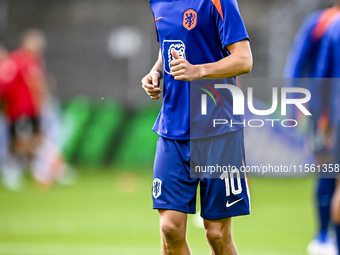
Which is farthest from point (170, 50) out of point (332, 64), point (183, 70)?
point (332, 64)

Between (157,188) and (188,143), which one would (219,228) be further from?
(188,143)

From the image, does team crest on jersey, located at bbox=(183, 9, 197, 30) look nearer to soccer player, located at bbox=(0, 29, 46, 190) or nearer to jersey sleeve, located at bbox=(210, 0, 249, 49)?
jersey sleeve, located at bbox=(210, 0, 249, 49)

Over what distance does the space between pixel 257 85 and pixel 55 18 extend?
8.74 meters

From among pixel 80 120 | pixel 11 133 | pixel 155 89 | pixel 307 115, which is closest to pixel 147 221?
pixel 307 115

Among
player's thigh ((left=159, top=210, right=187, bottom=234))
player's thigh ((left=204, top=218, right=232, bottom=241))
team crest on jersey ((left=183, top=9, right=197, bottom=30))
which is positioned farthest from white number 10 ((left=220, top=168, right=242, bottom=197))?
team crest on jersey ((left=183, top=9, right=197, bottom=30))

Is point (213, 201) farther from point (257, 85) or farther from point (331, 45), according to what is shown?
point (257, 85)

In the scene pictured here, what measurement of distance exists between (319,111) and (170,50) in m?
2.40

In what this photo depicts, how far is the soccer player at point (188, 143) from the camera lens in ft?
11.6

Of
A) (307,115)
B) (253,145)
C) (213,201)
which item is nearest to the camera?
(213,201)

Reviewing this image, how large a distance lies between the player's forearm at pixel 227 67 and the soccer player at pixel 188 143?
0.09 meters

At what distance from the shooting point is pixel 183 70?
3.33 m

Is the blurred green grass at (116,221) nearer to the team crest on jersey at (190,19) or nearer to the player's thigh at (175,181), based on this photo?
the player's thigh at (175,181)

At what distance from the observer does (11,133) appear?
1135 centimetres

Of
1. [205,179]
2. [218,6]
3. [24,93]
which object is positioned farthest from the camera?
[24,93]
